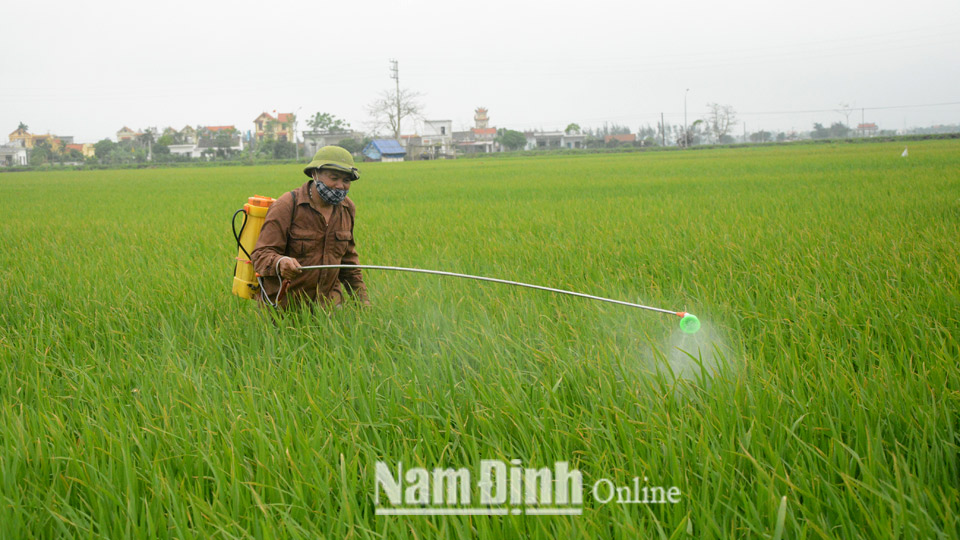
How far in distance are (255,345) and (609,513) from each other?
1.69 meters

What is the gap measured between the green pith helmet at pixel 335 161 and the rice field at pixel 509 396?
624mm

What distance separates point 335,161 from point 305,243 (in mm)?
390

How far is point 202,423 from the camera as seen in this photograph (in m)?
1.88

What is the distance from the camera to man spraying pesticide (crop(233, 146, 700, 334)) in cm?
292

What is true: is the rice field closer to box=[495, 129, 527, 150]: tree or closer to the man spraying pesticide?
the man spraying pesticide

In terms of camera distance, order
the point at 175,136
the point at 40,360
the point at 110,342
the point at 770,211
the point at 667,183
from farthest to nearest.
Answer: the point at 175,136 → the point at 667,183 → the point at 770,211 → the point at 110,342 → the point at 40,360

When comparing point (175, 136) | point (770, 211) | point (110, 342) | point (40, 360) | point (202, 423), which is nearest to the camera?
point (202, 423)

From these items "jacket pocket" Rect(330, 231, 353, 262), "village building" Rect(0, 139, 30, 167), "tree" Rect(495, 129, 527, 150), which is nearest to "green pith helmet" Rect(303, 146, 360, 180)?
"jacket pocket" Rect(330, 231, 353, 262)

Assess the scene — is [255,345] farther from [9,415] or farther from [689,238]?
[689,238]

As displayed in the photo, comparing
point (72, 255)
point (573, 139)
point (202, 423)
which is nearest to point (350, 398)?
point (202, 423)

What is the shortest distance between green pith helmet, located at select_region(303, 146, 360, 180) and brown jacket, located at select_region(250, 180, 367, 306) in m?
0.14

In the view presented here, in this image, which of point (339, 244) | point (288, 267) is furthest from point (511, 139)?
point (288, 267)

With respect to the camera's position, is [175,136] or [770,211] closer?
[770,211]

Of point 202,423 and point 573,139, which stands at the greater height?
point 573,139
